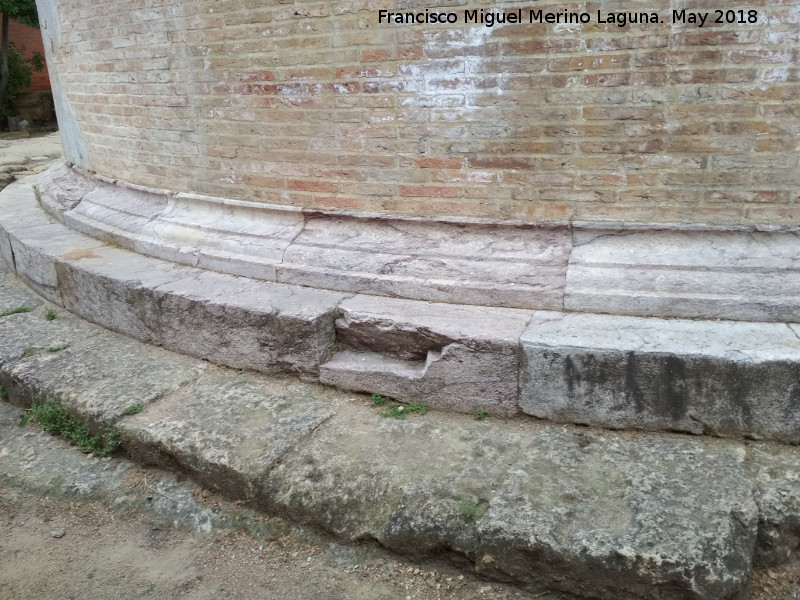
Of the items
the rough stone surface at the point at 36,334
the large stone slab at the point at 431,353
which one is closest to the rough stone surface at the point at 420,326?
the large stone slab at the point at 431,353

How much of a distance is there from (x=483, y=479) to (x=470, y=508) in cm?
17

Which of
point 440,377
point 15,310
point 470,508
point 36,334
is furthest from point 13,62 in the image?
point 470,508

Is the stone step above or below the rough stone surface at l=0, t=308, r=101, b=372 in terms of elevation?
below

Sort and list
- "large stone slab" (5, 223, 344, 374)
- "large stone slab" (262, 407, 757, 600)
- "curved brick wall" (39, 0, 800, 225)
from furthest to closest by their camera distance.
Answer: "large stone slab" (5, 223, 344, 374) < "curved brick wall" (39, 0, 800, 225) < "large stone slab" (262, 407, 757, 600)

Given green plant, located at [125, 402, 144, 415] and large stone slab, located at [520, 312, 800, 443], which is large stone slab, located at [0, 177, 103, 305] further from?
large stone slab, located at [520, 312, 800, 443]

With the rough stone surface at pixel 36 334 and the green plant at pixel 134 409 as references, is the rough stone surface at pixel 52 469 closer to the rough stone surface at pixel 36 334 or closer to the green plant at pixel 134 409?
the green plant at pixel 134 409

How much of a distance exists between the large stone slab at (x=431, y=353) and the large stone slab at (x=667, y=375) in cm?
12

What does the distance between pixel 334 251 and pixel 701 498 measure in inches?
79.7

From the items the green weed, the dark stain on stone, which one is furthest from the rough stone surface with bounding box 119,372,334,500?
the dark stain on stone

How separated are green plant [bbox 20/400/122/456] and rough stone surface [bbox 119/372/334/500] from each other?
10cm

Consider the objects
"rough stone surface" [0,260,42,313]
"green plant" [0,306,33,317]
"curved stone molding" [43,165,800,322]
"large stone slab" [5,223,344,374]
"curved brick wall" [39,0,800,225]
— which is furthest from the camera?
"rough stone surface" [0,260,42,313]

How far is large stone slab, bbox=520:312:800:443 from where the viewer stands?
2516mm

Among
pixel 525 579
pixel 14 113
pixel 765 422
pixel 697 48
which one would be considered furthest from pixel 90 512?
pixel 14 113

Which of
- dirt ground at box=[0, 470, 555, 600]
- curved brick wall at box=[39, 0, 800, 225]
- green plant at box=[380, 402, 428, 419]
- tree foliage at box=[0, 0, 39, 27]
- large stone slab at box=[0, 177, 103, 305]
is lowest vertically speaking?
dirt ground at box=[0, 470, 555, 600]
